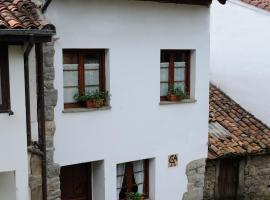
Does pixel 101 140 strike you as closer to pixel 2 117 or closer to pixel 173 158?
pixel 173 158

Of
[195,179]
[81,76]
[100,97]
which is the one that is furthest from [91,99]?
[195,179]

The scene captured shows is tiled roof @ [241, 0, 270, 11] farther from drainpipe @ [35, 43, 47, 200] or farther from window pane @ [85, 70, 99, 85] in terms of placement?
drainpipe @ [35, 43, 47, 200]

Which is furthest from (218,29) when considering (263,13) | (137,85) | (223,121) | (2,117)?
(2,117)

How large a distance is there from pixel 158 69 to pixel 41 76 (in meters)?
3.00

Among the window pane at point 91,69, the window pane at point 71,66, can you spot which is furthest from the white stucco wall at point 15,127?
the window pane at point 91,69

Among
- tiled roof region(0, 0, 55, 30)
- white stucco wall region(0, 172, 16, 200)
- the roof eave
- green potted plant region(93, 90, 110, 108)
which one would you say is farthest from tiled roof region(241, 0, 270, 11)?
white stucco wall region(0, 172, 16, 200)

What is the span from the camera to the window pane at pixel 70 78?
862 cm

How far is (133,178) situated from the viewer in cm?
1002

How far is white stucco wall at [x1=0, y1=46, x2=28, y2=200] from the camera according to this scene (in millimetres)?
6629

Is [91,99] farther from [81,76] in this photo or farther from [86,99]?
[81,76]

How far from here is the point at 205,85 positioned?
10.5 meters

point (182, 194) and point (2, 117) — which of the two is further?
point (182, 194)

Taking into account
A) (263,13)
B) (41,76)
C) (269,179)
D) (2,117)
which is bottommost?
(269,179)

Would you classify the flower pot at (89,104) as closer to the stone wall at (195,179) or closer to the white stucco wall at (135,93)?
the white stucco wall at (135,93)
